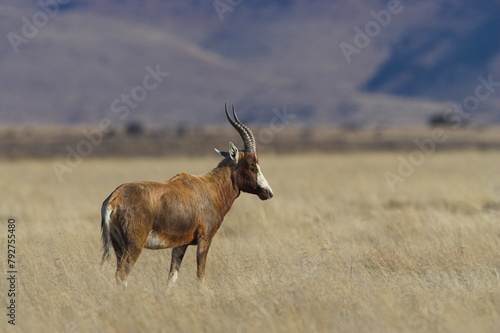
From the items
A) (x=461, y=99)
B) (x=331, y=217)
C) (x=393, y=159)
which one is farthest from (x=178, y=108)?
(x=331, y=217)

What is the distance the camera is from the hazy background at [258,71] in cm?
13875

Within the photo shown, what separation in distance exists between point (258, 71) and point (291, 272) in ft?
516

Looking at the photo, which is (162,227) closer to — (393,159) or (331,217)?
(331,217)

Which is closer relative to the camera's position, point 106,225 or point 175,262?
point 106,225

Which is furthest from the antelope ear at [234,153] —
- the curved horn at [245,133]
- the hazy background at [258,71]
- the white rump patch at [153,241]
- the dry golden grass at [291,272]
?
the hazy background at [258,71]

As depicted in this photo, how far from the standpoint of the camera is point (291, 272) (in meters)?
10.2

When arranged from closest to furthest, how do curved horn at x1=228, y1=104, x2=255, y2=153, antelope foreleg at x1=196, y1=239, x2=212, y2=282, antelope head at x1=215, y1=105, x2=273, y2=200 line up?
1. antelope foreleg at x1=196, y1=239, x2=212, y2=282
2. curved horn at x1=228, y1=104, x2=255, y2=153
3. antelope head at x1=215, y1=105, x2=273, y2=200

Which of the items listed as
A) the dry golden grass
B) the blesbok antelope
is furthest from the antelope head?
the dry golden grass

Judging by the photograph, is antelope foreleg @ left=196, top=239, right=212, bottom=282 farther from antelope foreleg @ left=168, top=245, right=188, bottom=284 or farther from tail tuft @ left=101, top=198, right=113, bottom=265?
tail tuft @ left=101, top=198, right=113, bottom=265

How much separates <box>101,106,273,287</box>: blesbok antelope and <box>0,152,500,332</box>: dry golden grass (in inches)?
18.1

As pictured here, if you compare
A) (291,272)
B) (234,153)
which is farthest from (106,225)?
(291,272)

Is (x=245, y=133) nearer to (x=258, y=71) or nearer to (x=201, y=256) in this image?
(x=201, y=256)

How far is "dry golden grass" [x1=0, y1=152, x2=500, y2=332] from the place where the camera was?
788 centimetres

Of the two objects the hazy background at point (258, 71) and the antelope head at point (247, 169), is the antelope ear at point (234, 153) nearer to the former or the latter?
the antelope head at point (247, 169)
